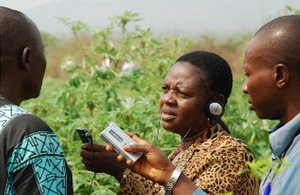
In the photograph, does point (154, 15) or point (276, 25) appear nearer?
point (276, 25)

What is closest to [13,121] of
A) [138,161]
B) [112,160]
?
[138,161]

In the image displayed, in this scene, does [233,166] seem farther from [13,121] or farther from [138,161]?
[13,121]

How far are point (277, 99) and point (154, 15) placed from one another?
27.8 meters

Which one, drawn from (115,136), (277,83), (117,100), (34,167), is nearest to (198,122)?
(115,136)

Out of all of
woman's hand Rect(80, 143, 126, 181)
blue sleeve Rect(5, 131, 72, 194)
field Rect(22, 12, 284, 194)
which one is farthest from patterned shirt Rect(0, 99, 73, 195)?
field Rect(22, 12, 284, 194)

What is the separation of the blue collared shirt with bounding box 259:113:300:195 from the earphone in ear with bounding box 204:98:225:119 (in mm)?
541

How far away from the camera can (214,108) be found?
11.2 feet

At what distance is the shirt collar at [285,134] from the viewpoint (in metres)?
2.77

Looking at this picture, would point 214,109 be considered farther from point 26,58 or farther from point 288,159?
point 26,58

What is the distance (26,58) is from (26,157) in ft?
1.17

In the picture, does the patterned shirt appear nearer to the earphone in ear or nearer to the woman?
the woman

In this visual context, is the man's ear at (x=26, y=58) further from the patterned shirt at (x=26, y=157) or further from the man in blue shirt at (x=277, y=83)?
the man in blue shirt at (x=277, y=83)

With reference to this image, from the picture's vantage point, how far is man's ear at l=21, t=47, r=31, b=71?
2.85m

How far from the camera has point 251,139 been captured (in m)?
5.25
